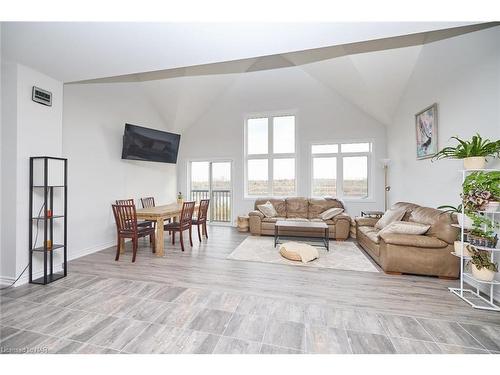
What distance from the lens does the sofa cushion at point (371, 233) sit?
10.9 feet

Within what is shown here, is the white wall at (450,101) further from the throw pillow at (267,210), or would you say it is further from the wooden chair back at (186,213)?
the wooden chair back at (186,213)

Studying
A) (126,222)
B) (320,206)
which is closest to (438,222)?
(320,206)

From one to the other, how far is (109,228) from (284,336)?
3923mm

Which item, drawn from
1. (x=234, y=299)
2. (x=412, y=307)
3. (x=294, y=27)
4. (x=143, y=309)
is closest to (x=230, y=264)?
(x=234, y=299)

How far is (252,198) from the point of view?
6.40 m

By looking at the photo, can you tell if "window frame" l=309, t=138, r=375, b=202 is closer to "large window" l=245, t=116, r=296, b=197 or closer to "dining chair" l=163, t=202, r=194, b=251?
"large window" l=245, t=116, r=296, b=197

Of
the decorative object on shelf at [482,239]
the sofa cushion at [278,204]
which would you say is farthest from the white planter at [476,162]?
the sofa cushion at [278,204]

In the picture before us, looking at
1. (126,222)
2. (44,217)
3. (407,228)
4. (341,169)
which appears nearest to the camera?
(44,217)

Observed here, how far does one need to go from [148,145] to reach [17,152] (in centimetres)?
247

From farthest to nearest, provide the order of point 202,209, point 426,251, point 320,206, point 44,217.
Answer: point 320,206 → point 202,209 → point 426,251 → point 44,217

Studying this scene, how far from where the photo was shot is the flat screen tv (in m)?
4.42

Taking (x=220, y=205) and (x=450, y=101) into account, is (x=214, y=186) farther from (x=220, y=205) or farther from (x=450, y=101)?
(x=450, y=101)

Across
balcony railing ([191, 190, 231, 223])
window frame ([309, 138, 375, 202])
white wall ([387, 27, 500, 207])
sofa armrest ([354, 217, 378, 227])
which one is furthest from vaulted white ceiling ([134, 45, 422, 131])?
sofa armrest ([354, 217, 378, 227])

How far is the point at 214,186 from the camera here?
22.3 ft
